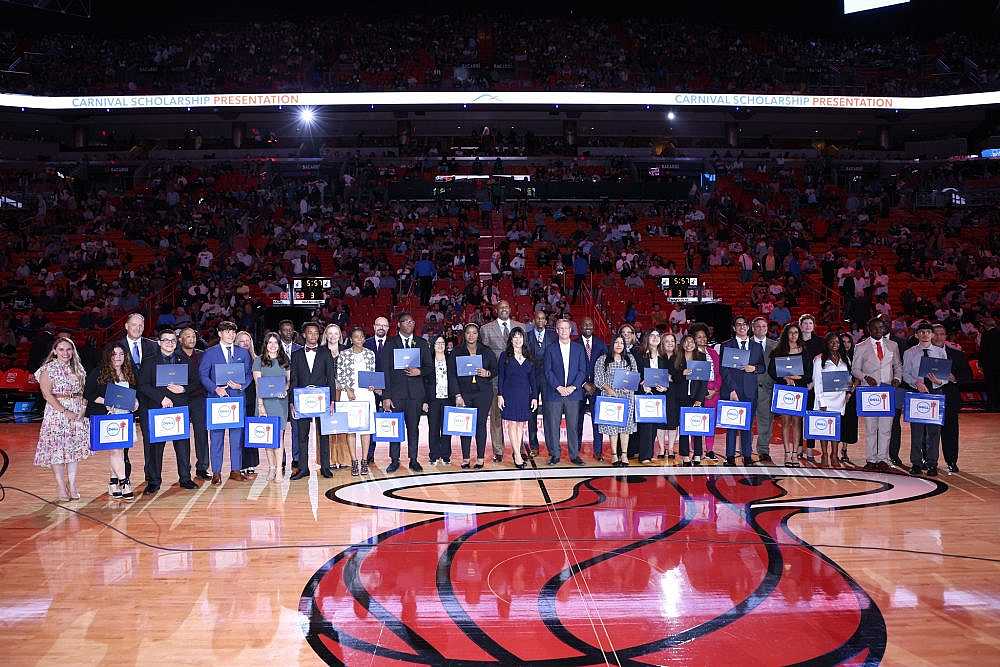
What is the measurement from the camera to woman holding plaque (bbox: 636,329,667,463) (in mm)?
10727

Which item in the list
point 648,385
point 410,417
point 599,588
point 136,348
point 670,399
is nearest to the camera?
point 599,588

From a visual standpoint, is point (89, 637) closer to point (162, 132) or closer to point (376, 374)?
point (376, 374)

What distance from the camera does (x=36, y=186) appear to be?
3019cm

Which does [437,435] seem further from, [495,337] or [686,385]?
[686,385]

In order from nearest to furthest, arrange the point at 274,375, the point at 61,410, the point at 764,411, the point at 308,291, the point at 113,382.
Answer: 1. the point at 61,410
2. the point at 113,382
3. the point at 274,375
4. the point at 764,411
5. the point at 308,291

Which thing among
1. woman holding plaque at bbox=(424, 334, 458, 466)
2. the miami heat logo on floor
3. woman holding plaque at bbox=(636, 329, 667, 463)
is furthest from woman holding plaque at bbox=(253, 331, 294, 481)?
woman holding plaque at bbox=(636, 329, 667, 463)

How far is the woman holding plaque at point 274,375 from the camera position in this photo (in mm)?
9906

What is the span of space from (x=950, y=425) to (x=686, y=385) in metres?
3.36

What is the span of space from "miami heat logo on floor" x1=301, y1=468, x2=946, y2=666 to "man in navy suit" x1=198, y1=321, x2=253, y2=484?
199 cm

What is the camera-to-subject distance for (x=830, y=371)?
10.2 m

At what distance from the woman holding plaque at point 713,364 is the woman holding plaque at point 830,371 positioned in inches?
50.2

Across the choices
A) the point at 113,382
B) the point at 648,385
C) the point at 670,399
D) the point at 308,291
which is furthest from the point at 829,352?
the point at 308,291

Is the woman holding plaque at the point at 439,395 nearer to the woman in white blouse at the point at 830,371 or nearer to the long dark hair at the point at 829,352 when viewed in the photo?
the woman in white blouse at the point at 830,371

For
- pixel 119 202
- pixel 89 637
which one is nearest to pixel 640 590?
pixel 89 637
